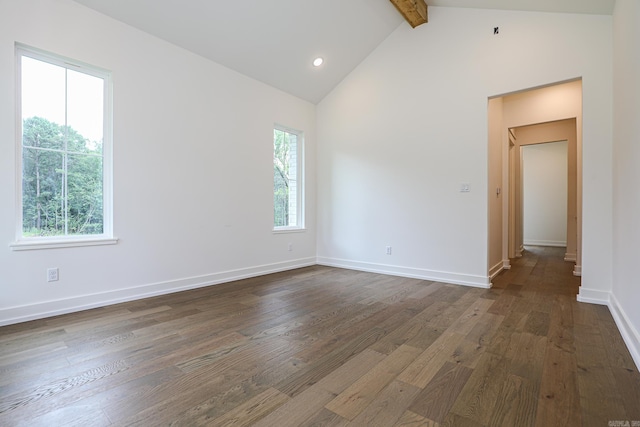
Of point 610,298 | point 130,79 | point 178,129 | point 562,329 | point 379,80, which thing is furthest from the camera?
point 379,80

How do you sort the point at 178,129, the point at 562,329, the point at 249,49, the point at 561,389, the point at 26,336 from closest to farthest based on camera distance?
1. the point at 561,389
2. the point at 26,336
3. the point at 562,329
4. the point at 178,129
5. the point at 249,49

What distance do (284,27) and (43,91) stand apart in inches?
98.1

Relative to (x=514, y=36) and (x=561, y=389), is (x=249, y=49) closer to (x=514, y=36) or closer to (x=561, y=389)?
(x=514, y=36)

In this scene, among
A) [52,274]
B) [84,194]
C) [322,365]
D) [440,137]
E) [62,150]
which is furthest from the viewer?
[440,137]

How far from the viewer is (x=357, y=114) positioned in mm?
4789

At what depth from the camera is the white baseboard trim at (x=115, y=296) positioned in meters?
2.51

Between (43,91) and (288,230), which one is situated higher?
(43,91)

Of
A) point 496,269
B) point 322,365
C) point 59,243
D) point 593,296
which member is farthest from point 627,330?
point 59,243

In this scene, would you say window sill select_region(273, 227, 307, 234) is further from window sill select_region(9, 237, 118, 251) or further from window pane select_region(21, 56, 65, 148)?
window pane select_region(21, 56, 65, 148)

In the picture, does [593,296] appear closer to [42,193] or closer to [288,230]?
[288,230]

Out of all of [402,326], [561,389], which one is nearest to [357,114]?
[402,326]

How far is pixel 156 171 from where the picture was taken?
3.29 m

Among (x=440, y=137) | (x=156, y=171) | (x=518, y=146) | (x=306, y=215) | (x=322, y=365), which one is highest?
(x=518, y=146)

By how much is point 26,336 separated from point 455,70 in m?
4.89
